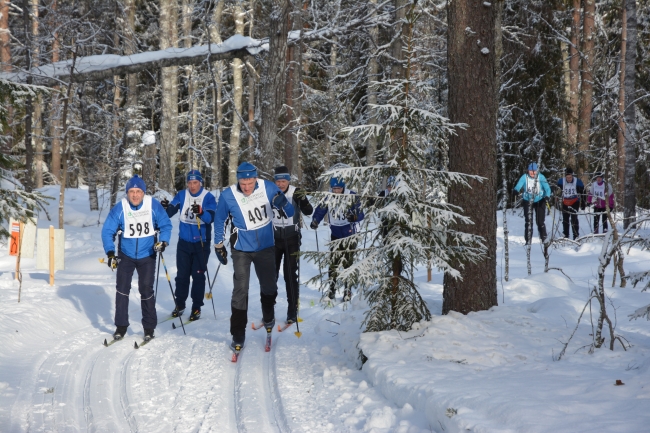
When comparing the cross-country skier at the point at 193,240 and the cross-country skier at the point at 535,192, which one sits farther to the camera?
the cross-country skier at the point at 535,192

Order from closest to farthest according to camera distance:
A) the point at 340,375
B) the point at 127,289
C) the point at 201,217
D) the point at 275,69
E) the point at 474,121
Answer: the point at 340,375
the point at 474,121
the point at 127,289
the point at 201,217
the point at 275,69

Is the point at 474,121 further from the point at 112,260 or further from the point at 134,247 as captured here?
the point at 112,260

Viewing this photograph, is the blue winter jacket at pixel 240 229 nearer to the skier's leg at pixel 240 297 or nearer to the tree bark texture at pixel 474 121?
the skier's leg at pixel 240 297

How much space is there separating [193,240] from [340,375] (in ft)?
13.6

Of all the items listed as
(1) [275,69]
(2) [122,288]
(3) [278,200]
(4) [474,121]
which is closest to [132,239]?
(2) [122,288]

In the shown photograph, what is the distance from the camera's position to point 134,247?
722 centimetres

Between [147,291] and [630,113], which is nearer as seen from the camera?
[147,291]

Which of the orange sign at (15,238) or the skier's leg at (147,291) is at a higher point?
the orange sign at (15,238)

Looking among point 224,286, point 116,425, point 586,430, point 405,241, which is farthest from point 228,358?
point 224,286

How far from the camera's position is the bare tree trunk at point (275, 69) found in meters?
10.7

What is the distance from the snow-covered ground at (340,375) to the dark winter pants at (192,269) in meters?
0.57

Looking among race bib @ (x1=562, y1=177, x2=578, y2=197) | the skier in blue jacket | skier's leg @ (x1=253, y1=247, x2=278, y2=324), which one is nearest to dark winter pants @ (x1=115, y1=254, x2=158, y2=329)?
the skier in blue jacket

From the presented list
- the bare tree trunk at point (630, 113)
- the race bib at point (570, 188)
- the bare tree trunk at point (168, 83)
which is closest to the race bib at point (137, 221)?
the bare tree trunk at point (630, 113)

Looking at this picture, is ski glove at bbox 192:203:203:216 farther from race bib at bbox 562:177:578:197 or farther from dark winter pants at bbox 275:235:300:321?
race bib at bbox 562:177:578:197
